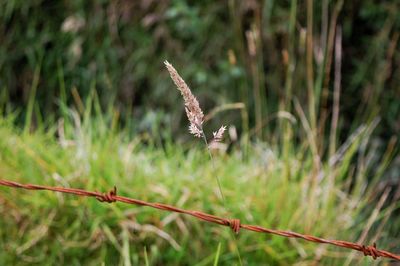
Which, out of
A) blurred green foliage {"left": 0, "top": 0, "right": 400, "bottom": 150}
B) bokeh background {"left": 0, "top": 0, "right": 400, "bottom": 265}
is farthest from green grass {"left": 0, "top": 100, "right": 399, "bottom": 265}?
blurred green foliage {"left": 0, "top": 0, "right": 400, "bottom": 150}

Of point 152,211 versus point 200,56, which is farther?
point 200,56

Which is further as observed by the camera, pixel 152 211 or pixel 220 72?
pixel 220 72

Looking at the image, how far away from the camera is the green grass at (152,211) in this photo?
2438mm

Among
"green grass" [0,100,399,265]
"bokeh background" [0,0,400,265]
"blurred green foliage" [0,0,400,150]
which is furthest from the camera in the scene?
"blurred green foliage" [0,0,400,150]

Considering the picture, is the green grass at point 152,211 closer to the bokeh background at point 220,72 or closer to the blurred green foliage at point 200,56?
the bokeh background at point 220,72

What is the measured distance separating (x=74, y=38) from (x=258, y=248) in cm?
233

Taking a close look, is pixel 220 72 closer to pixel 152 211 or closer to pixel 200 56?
pixel 200 56

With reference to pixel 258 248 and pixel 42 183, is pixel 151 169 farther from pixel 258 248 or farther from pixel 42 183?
pixel 258 248

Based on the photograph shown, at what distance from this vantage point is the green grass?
2.44 meters

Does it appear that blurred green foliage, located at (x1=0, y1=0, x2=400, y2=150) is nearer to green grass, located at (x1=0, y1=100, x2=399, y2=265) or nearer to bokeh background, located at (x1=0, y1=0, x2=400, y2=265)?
bokeh background, located at (x1=0, y1=0, x2=400, y2=265)

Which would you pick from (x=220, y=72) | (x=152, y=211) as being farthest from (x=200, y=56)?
(x=152, y=211)

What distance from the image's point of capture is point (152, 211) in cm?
248

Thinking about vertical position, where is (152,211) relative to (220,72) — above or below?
below

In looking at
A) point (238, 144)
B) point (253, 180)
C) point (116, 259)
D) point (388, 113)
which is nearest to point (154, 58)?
point (238, 144)
